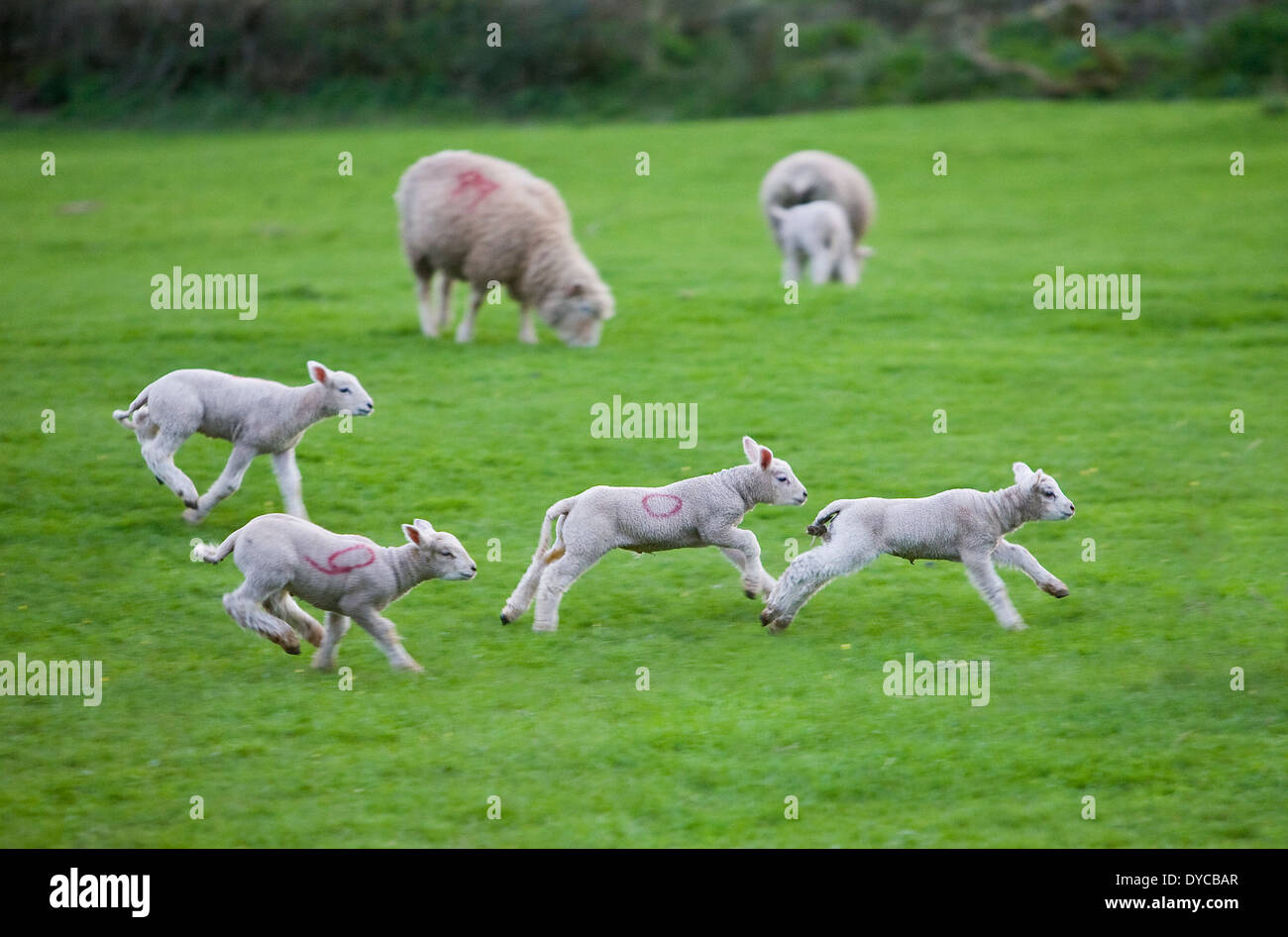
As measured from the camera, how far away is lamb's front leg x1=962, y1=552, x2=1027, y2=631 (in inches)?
357

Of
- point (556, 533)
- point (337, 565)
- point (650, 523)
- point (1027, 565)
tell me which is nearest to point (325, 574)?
point (337, 565)

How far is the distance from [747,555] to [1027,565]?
67.9 inches

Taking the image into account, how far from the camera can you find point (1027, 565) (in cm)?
934

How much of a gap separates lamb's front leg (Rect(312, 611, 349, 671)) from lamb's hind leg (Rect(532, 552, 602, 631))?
47.7 inches

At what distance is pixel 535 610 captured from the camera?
368 inches

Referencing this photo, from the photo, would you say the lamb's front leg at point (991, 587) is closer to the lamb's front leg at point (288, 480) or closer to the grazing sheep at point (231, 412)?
the grazing sheep at point (231, 412)

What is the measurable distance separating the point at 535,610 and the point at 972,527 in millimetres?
2694

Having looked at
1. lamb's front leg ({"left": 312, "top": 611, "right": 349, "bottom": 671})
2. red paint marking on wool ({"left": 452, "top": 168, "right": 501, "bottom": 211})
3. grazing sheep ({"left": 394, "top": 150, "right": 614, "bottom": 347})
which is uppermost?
red paint marking on wool ({"left": 452, "top": 168, "right": 501, "bottom": 211})

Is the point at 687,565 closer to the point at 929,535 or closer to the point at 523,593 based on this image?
the point at 523,593

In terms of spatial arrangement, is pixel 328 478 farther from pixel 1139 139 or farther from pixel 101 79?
pixel 101 79

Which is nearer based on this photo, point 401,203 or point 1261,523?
point 1261,523

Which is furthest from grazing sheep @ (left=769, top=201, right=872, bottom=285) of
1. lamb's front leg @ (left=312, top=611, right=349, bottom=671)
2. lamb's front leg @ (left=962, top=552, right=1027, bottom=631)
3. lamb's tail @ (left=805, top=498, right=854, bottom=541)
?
lamb's front leg @ (left=312, top=611, right=349, bottom=671)

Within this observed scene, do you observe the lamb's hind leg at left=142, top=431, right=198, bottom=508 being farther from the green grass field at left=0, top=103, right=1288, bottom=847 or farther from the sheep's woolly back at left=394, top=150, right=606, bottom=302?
the sheep's woolly back at left=394, top=150, right=606, bottom=302

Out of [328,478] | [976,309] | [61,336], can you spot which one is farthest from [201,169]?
[328,478]
